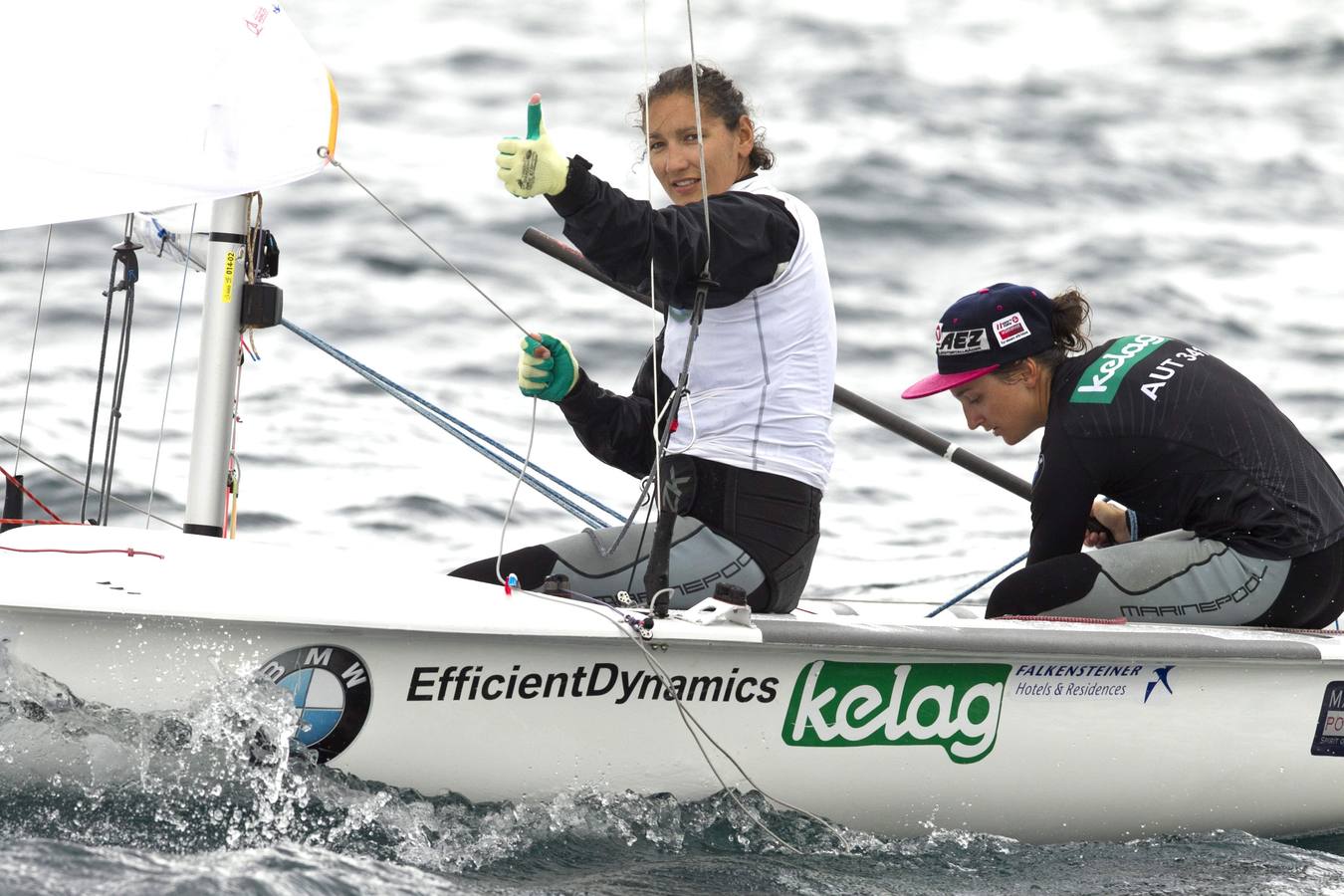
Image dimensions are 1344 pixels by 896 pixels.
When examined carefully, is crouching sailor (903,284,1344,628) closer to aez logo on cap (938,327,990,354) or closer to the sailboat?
aez logo on cap (938,327,990,354)

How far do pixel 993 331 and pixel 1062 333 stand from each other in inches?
6.9

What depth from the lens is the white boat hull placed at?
94.3 inches

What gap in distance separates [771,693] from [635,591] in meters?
0.30

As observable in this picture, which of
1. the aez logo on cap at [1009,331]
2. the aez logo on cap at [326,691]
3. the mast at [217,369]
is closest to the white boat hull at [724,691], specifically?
the aez logo on cap at [326,691]

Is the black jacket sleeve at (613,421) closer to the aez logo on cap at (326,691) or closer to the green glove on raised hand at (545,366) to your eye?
the green glove on raised hand at (545,366)

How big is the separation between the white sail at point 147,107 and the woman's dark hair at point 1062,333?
4.25ft

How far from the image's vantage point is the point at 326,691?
97.3 inches

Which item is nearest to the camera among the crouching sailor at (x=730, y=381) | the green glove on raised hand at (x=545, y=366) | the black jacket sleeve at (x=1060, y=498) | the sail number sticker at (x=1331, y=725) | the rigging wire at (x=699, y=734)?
the rigging wire at (x=699, y=734)

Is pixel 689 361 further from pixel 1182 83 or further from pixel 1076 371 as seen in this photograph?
pixel 1182 83

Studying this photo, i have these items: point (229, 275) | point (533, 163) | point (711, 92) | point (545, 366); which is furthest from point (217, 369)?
point (711, 92)

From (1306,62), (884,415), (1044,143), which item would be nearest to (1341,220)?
(1044,143)

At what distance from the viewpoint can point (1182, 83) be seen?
13672 millimetres

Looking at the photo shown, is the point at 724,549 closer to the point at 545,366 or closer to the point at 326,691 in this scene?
the point at 545,366

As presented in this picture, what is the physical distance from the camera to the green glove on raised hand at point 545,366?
2963 millimetres
